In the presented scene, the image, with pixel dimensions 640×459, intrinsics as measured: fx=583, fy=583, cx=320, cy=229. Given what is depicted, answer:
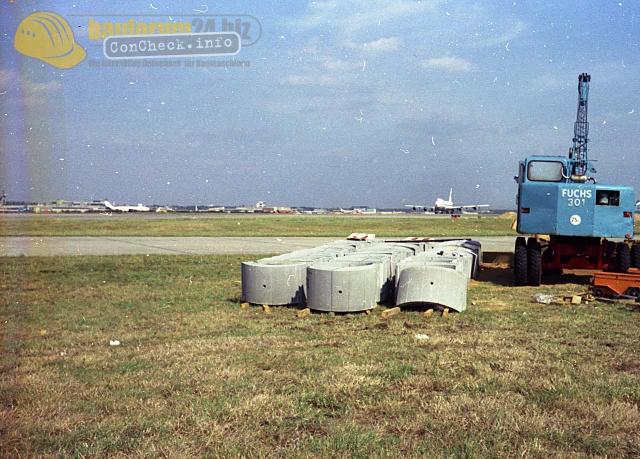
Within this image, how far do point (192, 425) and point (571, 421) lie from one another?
110 inches

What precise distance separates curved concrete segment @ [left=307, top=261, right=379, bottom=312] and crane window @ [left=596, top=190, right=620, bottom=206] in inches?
244

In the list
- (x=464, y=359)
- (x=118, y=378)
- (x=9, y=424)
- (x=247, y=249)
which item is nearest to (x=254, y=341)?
(x=118, y=378)

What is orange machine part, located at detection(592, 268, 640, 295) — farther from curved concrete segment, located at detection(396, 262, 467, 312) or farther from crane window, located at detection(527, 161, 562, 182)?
curved concrete segment, located at detection(396, 262, 467, 312)

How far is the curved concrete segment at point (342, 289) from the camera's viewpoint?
8.73m

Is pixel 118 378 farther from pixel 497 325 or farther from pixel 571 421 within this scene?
pixel 497 325

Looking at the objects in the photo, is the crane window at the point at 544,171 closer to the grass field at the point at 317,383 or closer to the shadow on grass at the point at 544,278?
the shadow on grass at the point at 544,278

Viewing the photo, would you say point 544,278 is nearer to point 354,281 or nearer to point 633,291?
point 633,291

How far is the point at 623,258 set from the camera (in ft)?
42.7

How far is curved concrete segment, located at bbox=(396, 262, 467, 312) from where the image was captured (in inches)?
345

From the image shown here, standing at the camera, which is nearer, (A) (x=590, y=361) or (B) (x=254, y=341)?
(A) (x=590, y=361)

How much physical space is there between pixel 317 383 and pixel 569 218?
8.92m

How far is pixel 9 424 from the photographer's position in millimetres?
4188

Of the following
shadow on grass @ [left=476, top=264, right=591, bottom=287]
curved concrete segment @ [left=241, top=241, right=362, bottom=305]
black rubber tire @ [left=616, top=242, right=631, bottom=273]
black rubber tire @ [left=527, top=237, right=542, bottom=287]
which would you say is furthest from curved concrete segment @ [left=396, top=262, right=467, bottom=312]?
black rubber tire @ [left=616, top=242, right=631, bottom=273]

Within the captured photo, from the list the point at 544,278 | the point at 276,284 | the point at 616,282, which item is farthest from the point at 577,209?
the point at 276,284
